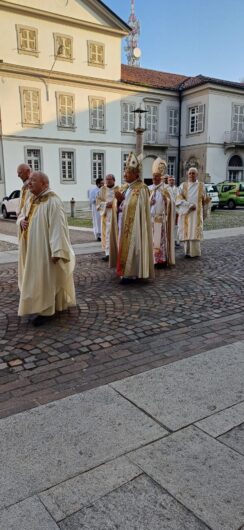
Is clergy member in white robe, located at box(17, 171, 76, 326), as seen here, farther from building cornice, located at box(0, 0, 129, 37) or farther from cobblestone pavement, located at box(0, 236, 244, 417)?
building cornice, located at box(0, 0, 129, 37)

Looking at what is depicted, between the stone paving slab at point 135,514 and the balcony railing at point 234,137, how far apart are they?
3290 centimetres

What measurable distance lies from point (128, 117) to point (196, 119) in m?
5.72

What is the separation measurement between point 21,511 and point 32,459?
0.38 meters

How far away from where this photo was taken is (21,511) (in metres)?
1.91

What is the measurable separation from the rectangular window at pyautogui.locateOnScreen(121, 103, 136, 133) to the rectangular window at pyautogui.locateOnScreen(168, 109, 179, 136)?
3967 millimetres

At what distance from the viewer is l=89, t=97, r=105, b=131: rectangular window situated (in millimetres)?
27859

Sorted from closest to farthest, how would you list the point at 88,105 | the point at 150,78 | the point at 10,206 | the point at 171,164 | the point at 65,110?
the point at 10,206 < the point at 65,110 < the point at 88,105 < the point at 150,78 < the point at 171,164

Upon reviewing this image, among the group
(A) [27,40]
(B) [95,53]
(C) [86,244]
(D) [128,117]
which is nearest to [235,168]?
(D) [128,117]

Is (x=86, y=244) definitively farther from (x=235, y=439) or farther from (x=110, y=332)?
A: (x=235, y=439)

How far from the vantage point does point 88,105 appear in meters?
27.6

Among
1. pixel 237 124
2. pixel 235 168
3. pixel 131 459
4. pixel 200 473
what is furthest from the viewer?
pixel 235 168

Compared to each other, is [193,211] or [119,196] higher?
[119,196]

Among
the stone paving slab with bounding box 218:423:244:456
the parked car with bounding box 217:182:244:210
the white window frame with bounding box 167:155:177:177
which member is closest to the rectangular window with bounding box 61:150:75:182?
the white window frame with bounding box 167:155:177:177

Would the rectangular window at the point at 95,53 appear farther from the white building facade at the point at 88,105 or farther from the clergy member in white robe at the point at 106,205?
the clergy member in white robe at the point at 106,205
